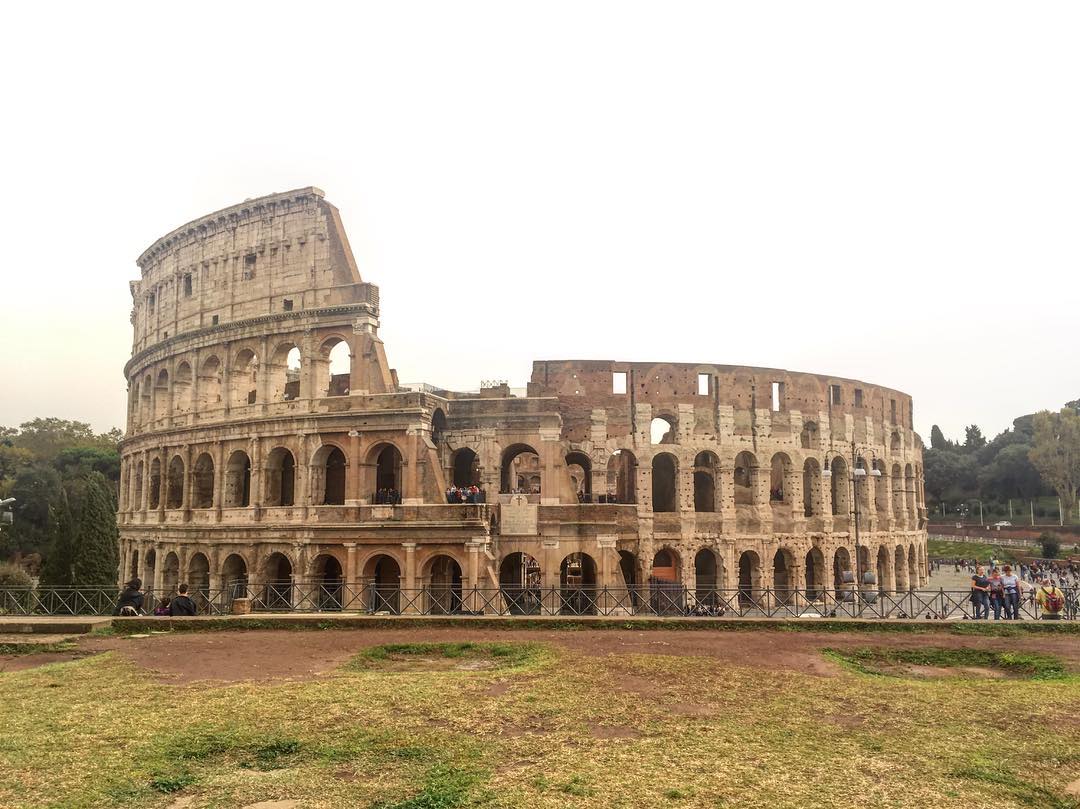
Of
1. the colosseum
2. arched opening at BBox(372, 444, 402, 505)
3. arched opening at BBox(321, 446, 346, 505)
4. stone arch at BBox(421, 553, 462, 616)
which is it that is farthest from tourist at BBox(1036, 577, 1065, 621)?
arched opening at BBox(321, 446, 346, 505)

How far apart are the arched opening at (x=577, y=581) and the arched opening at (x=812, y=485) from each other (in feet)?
32.6

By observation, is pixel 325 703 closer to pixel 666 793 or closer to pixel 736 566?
pixel 666 793

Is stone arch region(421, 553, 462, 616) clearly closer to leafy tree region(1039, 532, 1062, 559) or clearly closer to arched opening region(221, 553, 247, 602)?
arched opening region(221, 553, 247, 602)

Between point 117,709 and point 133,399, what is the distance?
31.1 meters

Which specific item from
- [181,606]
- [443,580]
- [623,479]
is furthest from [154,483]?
[623,479]

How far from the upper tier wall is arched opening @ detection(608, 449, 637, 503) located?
12.1 meters

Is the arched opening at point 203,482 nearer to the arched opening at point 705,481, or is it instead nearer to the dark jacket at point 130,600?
the dark jacket at point 130,600

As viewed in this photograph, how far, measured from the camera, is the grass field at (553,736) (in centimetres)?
757

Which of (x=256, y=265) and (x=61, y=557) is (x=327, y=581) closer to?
(x=256, y=265)

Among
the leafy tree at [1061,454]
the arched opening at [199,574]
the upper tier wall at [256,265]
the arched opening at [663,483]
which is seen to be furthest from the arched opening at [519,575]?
the leafy tree at [1061,454]

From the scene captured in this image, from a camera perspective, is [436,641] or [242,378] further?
[242,378]

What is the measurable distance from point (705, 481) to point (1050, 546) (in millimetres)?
35889

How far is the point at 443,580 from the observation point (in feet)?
89.9

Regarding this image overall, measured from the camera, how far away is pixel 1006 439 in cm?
7931
